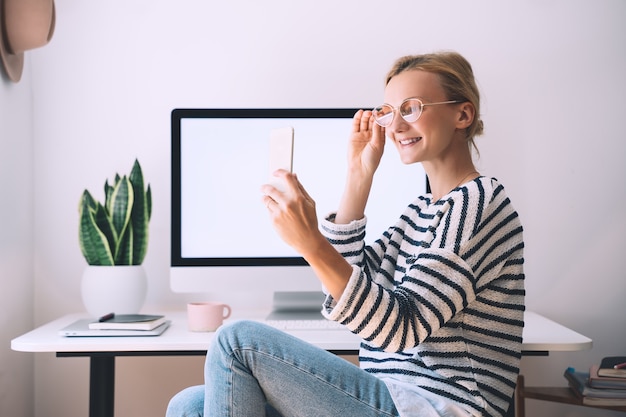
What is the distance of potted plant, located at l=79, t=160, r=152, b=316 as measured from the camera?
185 cm

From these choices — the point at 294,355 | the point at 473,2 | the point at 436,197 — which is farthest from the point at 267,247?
the point at 473,2

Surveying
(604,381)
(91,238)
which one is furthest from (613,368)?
(91,238)

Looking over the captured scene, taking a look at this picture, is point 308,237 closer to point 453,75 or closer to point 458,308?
point 458,308

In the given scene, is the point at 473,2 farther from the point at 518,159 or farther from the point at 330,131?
the point at 330,131

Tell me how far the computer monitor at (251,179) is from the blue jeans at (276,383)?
28.8 inches

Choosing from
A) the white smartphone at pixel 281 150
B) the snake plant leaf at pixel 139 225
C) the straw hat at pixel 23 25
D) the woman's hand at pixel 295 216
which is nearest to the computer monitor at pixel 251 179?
the snake plant leaf at pixel 139 225

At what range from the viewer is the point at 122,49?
2242mm

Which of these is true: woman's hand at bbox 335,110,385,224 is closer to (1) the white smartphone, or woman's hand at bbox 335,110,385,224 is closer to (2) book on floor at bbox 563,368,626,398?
(1) the white smartphone

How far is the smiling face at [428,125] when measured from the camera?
53.3 inches

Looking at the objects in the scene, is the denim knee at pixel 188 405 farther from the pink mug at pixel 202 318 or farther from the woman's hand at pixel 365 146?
the woman's hand at pixel 365 146

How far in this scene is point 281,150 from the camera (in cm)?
133

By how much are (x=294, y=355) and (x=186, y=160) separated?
89cm

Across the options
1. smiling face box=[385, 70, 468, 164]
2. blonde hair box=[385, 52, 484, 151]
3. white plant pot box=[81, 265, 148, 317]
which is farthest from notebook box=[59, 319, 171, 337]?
blonde hair box=[385, 52, 484, 151]

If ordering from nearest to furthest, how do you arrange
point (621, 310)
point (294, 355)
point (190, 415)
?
point (294, 355) < point (190, 415) < point (621, 310)
